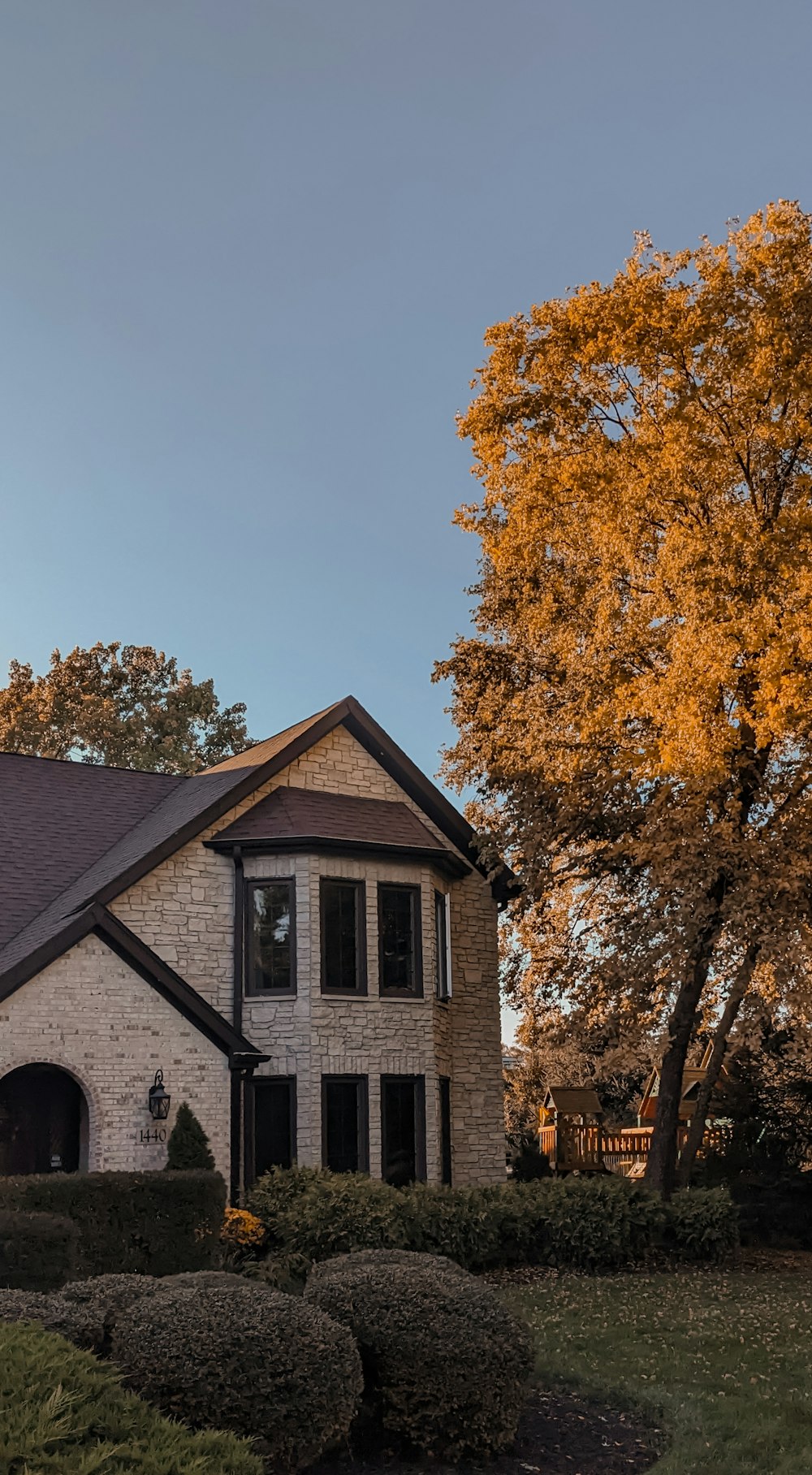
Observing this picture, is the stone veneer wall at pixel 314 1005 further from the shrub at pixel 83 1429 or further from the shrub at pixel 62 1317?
the shrub at pixel 83 1429

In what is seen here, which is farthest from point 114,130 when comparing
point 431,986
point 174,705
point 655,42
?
point 174,705

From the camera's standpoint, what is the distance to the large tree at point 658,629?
18859 mm

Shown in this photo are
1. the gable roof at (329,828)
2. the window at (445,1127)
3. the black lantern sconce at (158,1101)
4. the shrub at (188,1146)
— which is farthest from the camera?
the window at (445,1127)

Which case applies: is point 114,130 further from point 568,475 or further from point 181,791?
point 181,791

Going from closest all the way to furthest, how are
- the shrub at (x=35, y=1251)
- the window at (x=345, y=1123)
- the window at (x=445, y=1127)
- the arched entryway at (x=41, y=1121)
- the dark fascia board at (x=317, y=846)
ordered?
the shrub at (x=35, y=1251), the arched entryway at (x=41, y=1121), the window at (x=345, y=1123), the dark fascia board at (x=317, y=846), the window at (x=445, y=1127)

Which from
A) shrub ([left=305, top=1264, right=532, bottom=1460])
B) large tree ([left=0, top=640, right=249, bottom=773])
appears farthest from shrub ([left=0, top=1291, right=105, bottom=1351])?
large tree ([left=0, top=640, right=249, bottom=773])

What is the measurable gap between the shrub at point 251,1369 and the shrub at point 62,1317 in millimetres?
238

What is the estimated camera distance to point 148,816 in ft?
72.4

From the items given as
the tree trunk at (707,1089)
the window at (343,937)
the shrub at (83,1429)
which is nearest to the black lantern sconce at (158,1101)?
the window at (343,937)

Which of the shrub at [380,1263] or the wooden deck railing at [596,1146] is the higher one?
the shrub at [380,1263]

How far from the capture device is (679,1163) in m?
22.0

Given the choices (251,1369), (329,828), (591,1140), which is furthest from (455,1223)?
(251,1369)

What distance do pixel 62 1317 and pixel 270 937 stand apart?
11.3 meters

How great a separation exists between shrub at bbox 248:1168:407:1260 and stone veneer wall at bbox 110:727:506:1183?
1.69m
